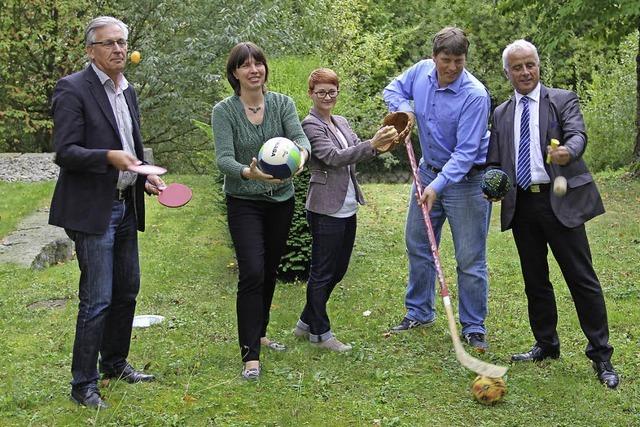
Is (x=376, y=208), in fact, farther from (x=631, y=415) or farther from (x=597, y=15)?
(x=631, y=415)

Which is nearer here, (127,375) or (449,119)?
(127,375)

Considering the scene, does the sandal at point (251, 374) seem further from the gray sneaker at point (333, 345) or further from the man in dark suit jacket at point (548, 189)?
the man in dark suit jacket at point (548, 189)

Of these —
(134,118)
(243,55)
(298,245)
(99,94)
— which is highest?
(243,55)

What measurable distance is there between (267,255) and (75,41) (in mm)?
12036

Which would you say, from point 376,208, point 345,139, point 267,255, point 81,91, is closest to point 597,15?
point 376,208

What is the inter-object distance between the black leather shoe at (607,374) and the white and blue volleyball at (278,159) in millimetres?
1979

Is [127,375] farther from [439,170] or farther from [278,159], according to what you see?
[439,170]

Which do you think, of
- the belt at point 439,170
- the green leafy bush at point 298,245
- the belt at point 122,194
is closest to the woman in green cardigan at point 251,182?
the belt at point 122,194

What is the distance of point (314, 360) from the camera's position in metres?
4.70

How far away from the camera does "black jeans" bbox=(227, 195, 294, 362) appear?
4.25m

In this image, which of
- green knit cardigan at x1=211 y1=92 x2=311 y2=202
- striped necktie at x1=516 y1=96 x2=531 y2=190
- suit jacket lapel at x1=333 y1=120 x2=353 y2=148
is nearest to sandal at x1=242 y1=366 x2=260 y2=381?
green knit cardigan at x1=211 y1=92 x2=311 y2=202

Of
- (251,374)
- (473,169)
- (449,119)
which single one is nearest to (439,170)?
(473,169)

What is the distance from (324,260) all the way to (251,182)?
31.4 inches

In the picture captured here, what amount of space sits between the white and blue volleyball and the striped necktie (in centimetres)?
121
